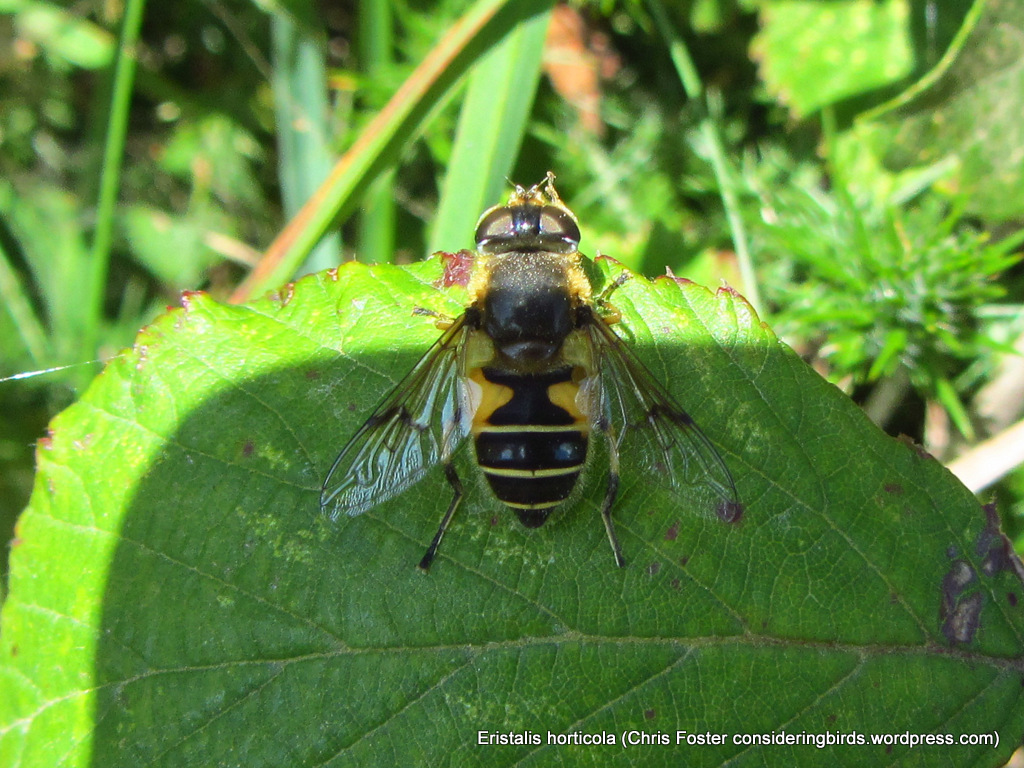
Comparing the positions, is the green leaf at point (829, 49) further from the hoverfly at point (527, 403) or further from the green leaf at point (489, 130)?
the hoverfly at point (527, 403)

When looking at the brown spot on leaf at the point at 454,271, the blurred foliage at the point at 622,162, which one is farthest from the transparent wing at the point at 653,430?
the blurred foliage at the point at 622,162

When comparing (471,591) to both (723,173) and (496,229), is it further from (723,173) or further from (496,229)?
(723,173)

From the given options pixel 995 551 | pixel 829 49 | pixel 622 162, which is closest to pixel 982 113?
pixel 829 49

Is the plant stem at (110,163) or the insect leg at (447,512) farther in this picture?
the plant stem at (110,163)

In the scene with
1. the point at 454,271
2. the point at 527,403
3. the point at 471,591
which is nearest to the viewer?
the point at 471,591

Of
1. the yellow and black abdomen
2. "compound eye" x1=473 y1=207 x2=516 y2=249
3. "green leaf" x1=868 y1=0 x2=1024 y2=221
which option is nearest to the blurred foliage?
"green leaf" x1=868 y1=0 x2=1024 y2=221

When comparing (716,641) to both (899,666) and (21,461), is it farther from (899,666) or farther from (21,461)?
(21,461)
